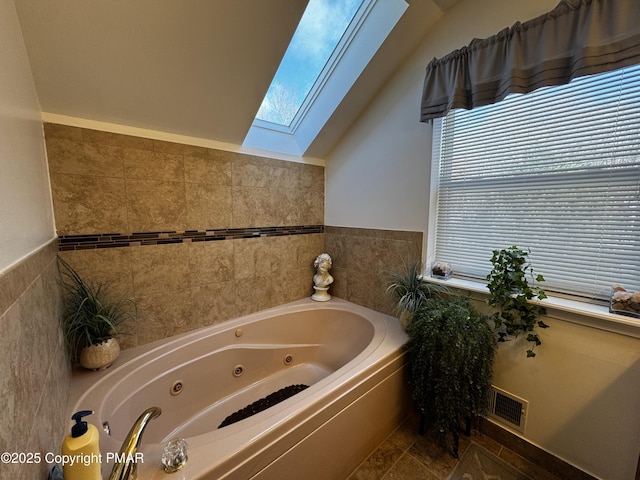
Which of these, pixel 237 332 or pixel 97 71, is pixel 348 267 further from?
pixel 97 71

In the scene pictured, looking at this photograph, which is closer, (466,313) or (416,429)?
(466,313)

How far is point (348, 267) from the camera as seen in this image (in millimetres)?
2322

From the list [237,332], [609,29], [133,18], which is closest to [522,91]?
[609,29]

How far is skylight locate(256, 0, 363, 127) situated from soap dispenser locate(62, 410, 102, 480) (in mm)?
1882

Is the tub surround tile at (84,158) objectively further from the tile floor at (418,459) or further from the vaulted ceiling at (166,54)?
the tile floor at (418,459)

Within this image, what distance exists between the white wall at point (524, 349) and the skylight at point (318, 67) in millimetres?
281

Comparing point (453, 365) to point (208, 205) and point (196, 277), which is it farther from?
point (208, 205)

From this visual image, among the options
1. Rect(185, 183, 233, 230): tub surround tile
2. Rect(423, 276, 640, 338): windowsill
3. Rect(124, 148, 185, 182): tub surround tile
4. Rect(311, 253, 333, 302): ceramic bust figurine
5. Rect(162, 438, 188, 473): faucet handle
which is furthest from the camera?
Rect(311, 253, 333, 302): ceramic bust figurine

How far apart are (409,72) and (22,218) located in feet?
7.08

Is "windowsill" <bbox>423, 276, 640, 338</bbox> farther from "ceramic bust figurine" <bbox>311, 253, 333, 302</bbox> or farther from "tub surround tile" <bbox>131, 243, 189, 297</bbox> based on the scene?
"tub surround tile" <bbox>131, 243, 189, 297</bbox>

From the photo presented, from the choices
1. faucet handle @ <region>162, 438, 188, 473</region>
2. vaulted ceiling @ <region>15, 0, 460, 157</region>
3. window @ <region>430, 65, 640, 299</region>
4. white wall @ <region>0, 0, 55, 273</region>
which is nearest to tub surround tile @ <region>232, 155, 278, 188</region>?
vaulted ceiling @ <region>15, 0, 460, 157</region>

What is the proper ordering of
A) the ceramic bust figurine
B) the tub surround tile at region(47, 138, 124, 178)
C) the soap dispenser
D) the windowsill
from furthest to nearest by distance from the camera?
1. the ceramic bust figurine
2. the tub surround tile at region(47, 138, 124, 178)
3. the windowsill
4. the soap dispenser

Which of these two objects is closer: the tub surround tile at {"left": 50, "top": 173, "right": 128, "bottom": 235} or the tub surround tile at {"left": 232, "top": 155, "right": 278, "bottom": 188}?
the tub surround tile at {"left": 50, "top": 173, "right": 128, "bottom": 235}

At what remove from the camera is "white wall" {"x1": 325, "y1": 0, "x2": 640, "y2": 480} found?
45.4 inches
